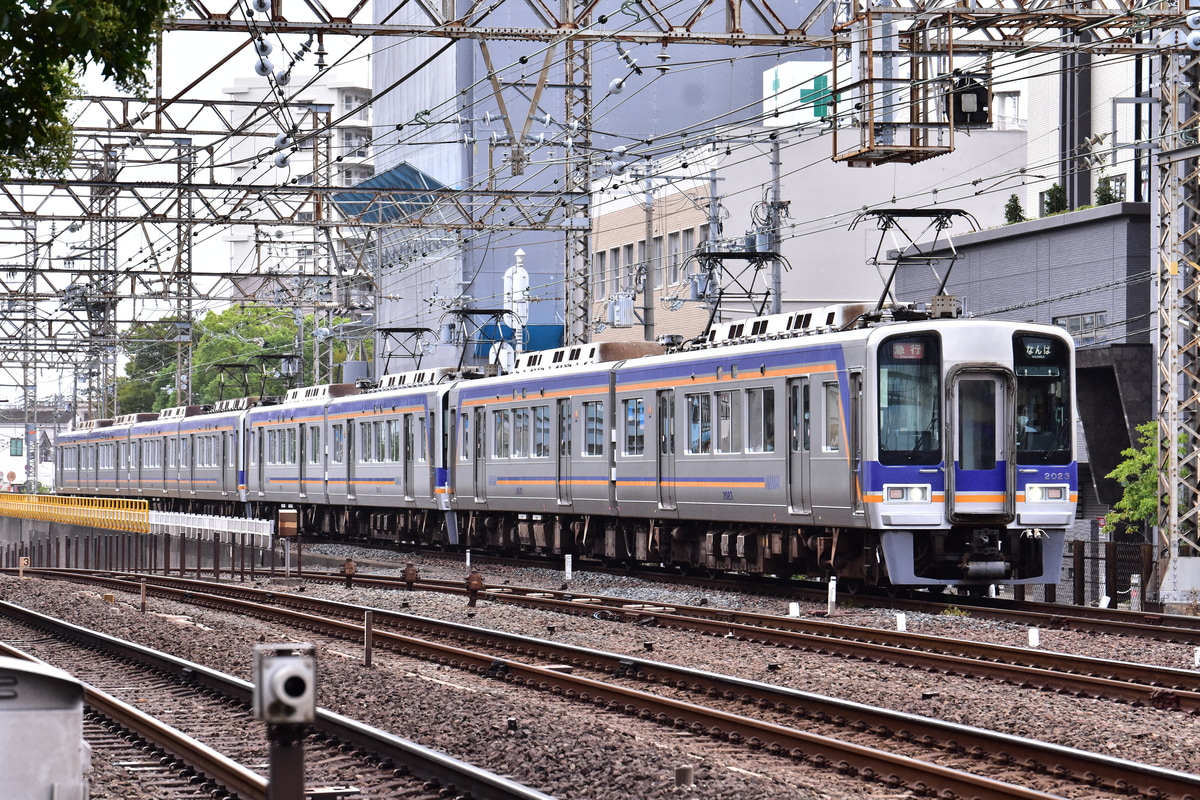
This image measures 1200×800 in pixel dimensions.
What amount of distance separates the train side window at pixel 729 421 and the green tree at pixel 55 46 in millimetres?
→ 8988

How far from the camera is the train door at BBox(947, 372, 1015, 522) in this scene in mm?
18188

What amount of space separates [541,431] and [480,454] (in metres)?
2.83

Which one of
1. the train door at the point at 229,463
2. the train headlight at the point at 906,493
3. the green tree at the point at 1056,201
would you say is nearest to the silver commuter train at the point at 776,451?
the train headlight at the point at 906,493

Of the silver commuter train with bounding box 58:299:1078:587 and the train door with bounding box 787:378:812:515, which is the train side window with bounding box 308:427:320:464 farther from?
the train door with bounding box 787:378:812:515

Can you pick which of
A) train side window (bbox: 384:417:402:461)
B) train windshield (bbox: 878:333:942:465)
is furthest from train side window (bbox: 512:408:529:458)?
train windshield (bbox: 878:333:942:465)

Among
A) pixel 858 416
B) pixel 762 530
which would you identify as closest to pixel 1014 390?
pixel 858 416

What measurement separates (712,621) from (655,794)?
820 cm

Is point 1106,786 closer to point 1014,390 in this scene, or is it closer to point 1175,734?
point 1175,734

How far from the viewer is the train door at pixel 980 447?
59.7 ft

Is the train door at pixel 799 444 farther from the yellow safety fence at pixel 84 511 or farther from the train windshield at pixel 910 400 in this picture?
the yellow safety fence at pixel 84 511

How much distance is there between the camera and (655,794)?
8391 millimetres

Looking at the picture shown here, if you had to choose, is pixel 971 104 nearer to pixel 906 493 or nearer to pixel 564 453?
pixel 906 493

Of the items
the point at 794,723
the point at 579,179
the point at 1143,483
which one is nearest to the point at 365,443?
the point at 579,179

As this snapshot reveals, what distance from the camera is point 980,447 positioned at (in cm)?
1830
